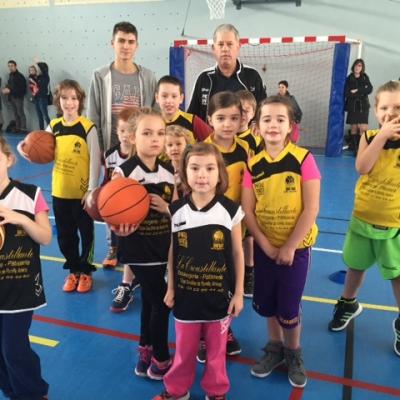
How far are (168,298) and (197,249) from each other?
32cm

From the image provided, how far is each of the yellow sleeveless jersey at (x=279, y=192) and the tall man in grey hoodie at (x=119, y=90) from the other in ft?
5.21

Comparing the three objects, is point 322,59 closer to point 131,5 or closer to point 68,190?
point 131,5

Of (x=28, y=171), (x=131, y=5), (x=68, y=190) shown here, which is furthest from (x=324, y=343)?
(x=131, y=5)

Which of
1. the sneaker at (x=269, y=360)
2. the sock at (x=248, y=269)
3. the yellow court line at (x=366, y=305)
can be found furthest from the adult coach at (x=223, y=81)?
the sneaker at (x=269, y=360)

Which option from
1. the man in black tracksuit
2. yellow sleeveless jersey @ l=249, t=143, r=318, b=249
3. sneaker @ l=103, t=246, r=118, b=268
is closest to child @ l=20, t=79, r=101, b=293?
sneaker @ l=103, t=246, r=118, b=268

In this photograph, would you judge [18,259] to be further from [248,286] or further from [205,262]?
[248,286]

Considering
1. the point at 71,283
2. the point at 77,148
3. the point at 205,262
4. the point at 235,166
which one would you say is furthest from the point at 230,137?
the point at 71,283

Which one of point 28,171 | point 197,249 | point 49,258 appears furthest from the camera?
point 28,171

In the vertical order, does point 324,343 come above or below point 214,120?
below

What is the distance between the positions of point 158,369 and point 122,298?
0.96 meters

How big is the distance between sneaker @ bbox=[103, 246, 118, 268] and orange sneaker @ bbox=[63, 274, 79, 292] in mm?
436

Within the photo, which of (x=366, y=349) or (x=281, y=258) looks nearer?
(x=281, y=258)

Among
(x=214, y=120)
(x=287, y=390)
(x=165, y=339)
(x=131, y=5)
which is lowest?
(x=287, y=390)

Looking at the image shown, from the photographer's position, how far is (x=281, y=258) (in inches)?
92.2
